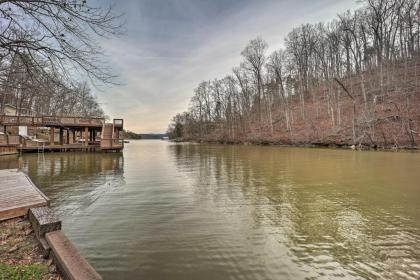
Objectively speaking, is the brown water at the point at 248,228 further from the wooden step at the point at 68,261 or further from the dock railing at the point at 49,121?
the dock railing at the point at 49,121

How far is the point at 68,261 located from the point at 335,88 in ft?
157

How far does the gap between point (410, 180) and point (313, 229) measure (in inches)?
273

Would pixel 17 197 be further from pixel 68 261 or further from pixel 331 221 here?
pixel 331 221

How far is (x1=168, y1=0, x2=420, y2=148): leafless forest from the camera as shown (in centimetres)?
2848

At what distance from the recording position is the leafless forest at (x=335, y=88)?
93.5 ft

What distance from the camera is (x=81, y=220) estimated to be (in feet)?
20.6

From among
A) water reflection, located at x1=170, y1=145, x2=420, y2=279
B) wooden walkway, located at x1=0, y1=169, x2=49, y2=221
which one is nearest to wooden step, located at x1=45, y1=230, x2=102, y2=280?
wooden walkway, located at x1=0, y1=169, x2=49, y2=221

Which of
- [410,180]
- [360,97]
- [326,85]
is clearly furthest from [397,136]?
[326,85]

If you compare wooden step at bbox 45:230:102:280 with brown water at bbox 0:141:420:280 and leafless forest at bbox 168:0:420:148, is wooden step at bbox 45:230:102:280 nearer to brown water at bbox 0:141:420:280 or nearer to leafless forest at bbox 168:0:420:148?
brown water at bbox 0:141:420:280

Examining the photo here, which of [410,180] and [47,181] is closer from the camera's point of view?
[410,180]

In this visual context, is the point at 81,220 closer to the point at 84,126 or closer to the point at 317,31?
the point at 84,126

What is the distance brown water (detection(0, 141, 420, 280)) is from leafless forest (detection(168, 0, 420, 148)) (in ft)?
65.9

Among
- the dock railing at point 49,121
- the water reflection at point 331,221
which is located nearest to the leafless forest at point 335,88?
the water reflection at point 331,221

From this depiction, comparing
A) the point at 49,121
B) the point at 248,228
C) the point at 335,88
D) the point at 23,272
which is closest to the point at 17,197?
the point at 23,272
